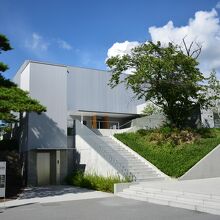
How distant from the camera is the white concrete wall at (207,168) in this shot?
18922mm

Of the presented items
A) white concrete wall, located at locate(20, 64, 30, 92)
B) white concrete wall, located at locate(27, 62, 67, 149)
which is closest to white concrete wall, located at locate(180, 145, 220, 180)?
white concrete wall, located at locate(27, 62, 67, 149)

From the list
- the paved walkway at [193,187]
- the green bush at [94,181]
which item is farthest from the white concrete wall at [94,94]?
the paved walkway at [193,187]

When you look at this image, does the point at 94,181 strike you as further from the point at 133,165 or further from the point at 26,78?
the point at 26,78

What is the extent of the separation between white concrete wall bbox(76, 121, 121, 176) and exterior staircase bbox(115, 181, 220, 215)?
8.75 ft

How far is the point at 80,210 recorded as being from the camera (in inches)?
454

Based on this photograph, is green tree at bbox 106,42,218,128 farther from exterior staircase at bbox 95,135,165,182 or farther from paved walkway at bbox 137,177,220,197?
paved walkway at bbox 137,177,220,197

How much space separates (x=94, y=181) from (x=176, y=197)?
5.90 metres

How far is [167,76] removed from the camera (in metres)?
23.9

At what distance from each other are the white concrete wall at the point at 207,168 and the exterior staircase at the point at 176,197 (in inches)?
180

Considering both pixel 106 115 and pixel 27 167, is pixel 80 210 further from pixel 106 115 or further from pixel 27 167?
pixel 106 115

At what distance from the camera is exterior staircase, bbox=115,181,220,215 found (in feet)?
36.7

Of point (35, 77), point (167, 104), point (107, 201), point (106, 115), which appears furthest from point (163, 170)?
point (106, 115)

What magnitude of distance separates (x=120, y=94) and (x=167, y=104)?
10.4 metres

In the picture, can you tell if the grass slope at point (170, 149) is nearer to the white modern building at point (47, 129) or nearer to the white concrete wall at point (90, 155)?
the white concrete wall at point (90, 155)
